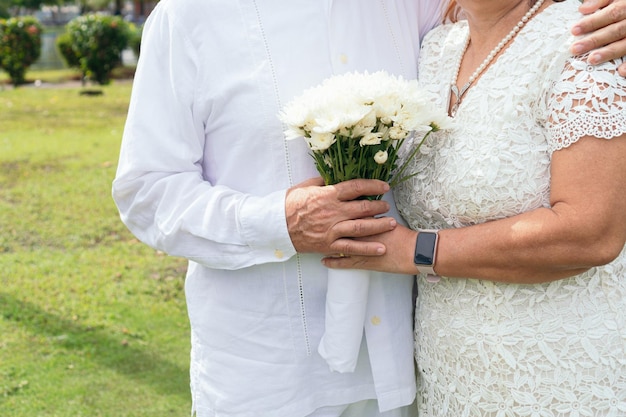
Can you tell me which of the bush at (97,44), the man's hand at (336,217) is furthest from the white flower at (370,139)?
the bush at (97,44)

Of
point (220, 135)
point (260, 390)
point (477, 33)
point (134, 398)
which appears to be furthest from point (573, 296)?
point (134, 398)

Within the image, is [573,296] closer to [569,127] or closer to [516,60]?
[569,127]

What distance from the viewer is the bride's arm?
2146mm

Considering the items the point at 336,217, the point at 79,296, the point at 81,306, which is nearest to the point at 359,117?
the point at 336,217

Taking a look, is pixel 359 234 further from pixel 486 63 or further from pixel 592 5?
pixel 592 5

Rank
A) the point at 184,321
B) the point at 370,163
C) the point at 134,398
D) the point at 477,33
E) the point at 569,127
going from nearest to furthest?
the point at 569,127 < the point at 370,163 < the point at 477,33 < the point at 134,398 < the point at 184,321

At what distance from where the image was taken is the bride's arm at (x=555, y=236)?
84.5 inches

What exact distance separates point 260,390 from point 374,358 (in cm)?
41

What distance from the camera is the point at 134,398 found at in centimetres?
509

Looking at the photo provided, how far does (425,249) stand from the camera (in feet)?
7.99

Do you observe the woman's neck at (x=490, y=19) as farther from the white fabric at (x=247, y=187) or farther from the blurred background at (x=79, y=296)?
the blurred background at (x=79, y=296)

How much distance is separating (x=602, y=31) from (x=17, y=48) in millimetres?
20861

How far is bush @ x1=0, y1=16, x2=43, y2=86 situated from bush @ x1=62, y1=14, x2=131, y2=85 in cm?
164

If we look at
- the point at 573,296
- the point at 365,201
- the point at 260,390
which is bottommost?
the point at 260,390
